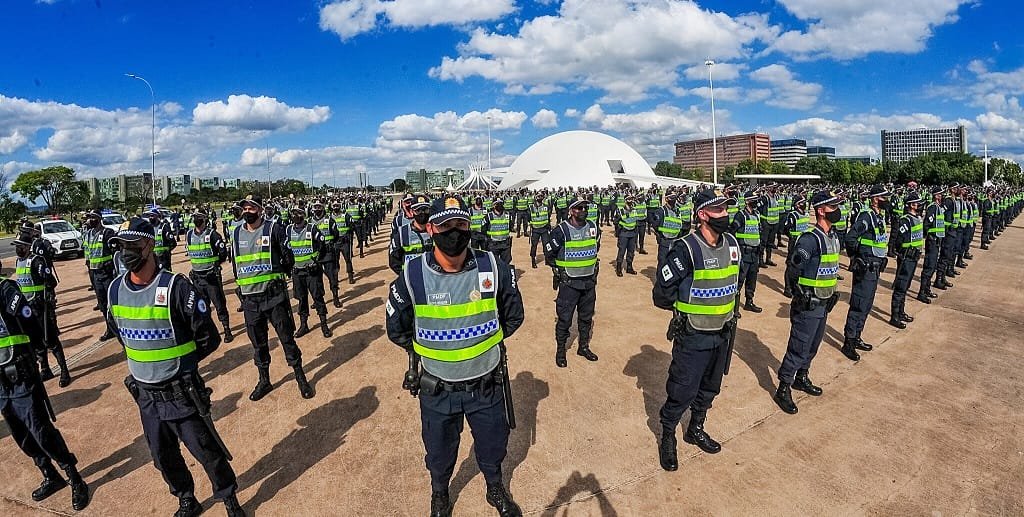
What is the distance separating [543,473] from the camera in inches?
156

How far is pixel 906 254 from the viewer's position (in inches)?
Answer: 307

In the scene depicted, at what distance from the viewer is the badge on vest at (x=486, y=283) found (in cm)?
306

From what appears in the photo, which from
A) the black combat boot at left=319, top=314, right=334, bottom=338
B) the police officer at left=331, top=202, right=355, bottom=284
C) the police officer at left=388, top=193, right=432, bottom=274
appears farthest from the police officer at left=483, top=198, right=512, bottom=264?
the black combat boot at left=319, top=314, right=334, bottom=338

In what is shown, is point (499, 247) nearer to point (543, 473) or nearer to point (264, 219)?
point (264, 219)

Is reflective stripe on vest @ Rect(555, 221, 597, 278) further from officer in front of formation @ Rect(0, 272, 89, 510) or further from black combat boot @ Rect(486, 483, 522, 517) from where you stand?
officer in front of formation @ Rect(0, 272, 89, 510)

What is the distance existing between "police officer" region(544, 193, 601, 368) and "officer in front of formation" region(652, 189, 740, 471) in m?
1.97

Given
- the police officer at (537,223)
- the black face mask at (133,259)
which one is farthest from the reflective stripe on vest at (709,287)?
the police officer at (537,223)

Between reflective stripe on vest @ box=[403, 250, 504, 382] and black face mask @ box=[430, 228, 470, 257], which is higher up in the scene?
black face mask @ box=[430, 228, 470, 257]

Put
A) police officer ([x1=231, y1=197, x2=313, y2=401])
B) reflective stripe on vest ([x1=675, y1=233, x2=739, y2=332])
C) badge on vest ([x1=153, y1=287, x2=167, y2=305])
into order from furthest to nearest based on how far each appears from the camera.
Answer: police officer ([x1=231, y1=197, x2=313, y2=401]), reflective stripe on vest ([x1=675, y1=233, x2=739, y2=332]), badge on vest ([x1=153, y1=287, x2=167, y2=305])

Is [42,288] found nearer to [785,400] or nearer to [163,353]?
[163,353]

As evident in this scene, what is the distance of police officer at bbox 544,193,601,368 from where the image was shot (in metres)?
6.07

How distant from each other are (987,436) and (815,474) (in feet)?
6.51

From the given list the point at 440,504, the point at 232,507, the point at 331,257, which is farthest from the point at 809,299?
the point at 331,257

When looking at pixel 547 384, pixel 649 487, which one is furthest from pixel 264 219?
pixel 649 487
